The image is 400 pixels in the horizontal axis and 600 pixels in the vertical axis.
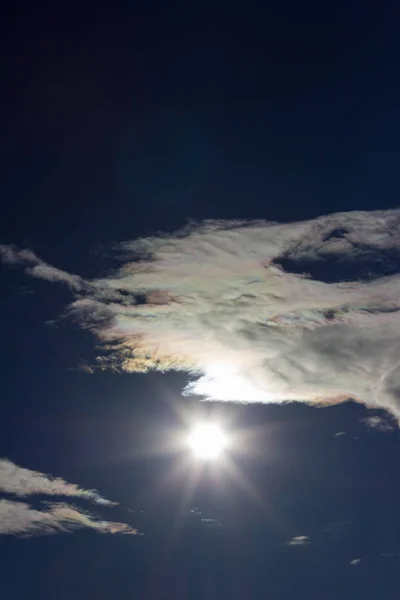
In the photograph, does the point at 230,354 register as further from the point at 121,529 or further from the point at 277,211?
the point at 121,529

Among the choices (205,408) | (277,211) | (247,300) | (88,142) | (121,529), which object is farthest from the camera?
(121,529)

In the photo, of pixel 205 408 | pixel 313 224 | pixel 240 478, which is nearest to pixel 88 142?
pixel 313 224

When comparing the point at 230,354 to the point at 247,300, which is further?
the point at 230,354

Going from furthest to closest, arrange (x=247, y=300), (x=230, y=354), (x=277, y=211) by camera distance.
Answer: (x=230, y=354)
(x=247, y=300)
(x=277, y=211)

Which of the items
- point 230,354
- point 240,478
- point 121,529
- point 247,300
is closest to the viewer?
point 247,300

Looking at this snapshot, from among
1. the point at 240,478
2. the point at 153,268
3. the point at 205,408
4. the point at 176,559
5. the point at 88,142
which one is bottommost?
the point at 176,559

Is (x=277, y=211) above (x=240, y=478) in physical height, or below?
above

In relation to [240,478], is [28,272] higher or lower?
higher

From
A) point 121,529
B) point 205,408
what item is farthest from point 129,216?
point 121,529

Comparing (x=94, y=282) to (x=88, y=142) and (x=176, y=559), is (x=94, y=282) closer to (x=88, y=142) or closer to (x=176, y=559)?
(x=88, y=142)
